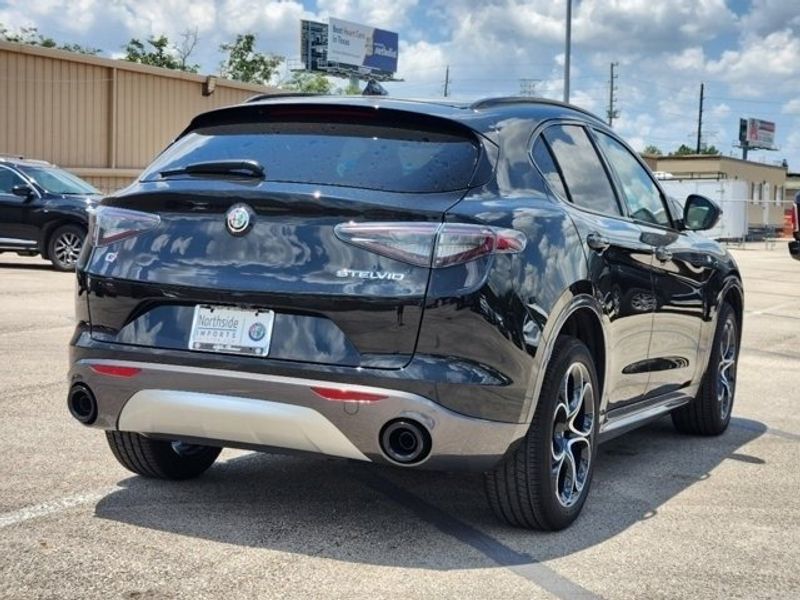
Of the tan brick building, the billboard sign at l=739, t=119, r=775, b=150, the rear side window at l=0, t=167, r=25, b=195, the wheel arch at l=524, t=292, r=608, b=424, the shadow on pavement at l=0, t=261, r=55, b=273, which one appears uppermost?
the billboard sign at l=739, t=119, r=775, b=150

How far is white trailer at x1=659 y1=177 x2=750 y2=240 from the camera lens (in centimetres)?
4156

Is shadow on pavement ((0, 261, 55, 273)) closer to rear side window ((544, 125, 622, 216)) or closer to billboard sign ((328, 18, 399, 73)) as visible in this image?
rear side window ((544, 125, 622, 216))

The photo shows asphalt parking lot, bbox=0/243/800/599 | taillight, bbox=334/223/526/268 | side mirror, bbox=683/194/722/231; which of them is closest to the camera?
asphalt parking lot, bbox=0/243/800/599

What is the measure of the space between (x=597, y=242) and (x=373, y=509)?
58.0 inches

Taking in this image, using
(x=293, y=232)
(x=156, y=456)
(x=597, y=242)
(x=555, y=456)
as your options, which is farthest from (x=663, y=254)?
(x=156, y=456)

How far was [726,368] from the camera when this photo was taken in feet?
22.2

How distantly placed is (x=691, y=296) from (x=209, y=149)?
279 centimetres

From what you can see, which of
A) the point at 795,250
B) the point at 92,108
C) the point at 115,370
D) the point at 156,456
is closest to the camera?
the point at 115,370

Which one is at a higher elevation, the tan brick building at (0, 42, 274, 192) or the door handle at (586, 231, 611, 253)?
the tan brick building at (0, 42, 274, 192)

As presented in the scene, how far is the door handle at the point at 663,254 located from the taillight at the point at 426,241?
1.85 m

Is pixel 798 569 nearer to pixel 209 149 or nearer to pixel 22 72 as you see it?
pixel 209 149

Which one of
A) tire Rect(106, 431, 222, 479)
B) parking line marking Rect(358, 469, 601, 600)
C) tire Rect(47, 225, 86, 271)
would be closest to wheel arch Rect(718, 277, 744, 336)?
parking line marking Rect(358, 469, 601, 600)

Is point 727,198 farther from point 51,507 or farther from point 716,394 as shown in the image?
Answer: point 51,507

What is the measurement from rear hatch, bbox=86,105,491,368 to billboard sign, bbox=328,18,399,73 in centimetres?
6691
